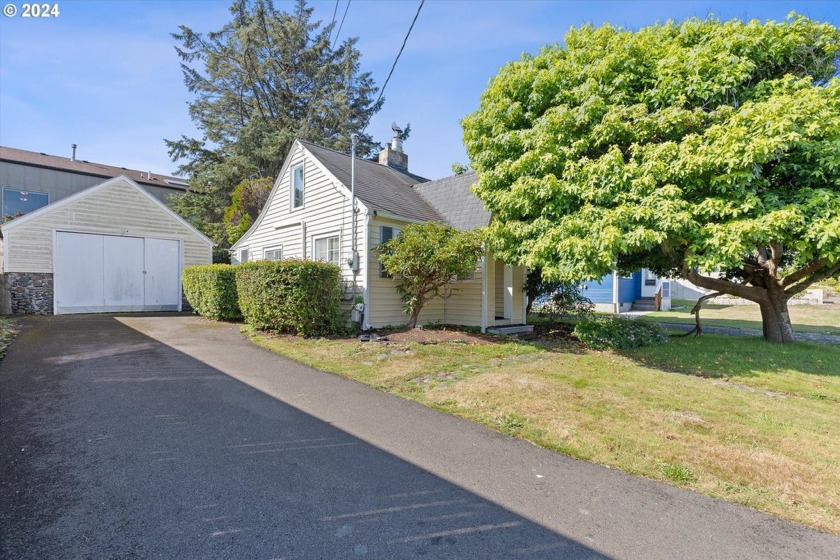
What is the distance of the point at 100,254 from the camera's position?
561 inches

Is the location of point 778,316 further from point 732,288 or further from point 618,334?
A: point 618,334

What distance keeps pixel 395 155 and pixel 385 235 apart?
7.42 meters

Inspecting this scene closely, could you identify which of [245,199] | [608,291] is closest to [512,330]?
[608,291]

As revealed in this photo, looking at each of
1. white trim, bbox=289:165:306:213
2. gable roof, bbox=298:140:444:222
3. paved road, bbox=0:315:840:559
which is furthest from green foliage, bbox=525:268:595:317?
paved road, bbox=0:315:840:559

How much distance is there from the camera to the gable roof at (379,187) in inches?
441

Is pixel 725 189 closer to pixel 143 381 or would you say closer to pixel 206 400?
pixel 206 400

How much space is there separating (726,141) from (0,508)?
9110mm

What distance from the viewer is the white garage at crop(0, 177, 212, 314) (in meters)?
12.9

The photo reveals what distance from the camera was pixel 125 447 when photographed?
3.61 metres

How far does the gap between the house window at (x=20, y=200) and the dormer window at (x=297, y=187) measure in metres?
19.5

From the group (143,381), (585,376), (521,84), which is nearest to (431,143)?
(521,84)

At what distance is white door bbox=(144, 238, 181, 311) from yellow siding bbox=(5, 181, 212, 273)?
32 cm

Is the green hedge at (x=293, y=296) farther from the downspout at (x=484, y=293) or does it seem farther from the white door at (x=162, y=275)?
the white door at (x=162, y=275)

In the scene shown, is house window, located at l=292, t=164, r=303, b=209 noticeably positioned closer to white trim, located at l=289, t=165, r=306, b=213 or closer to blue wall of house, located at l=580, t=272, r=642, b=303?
white trim, located at l=289, t=165, r=306, b=213
